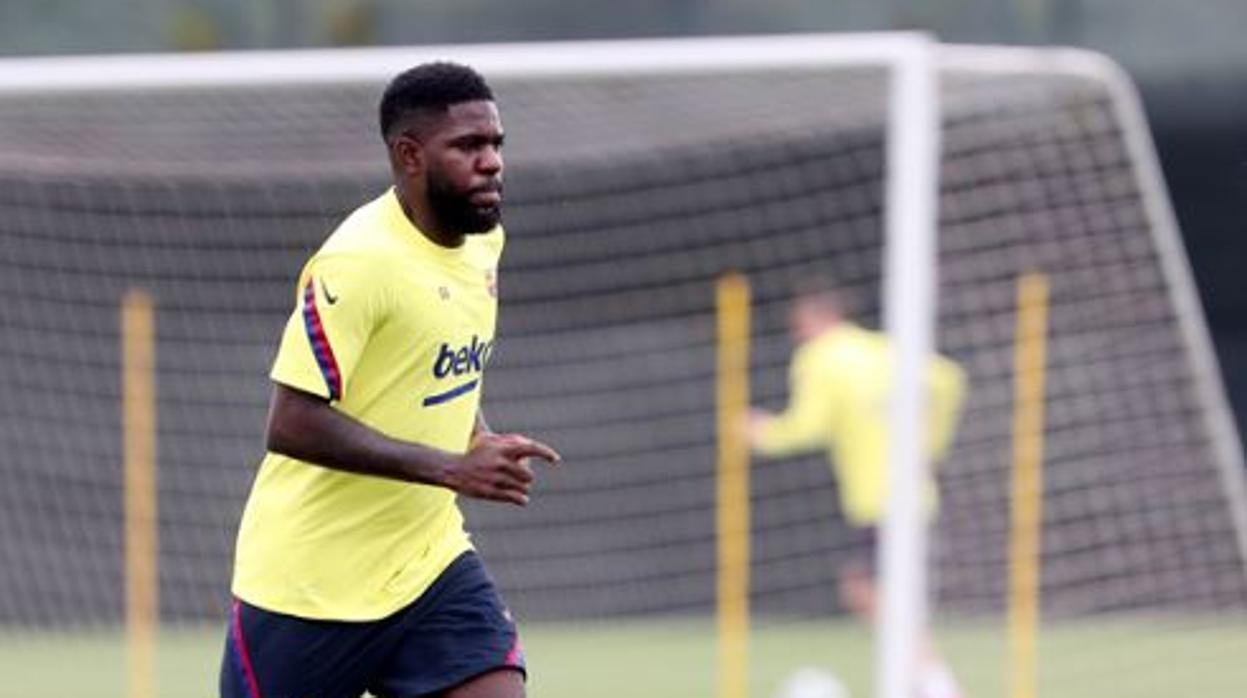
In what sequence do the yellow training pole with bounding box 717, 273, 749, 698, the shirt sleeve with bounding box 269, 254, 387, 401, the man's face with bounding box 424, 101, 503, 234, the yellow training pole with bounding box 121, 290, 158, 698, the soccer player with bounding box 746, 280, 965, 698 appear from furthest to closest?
1. the soccer player with bounding box 746, 280, 965, 698
2. the yellow training pole with bounding box 121, 290, 158, 698
3. the yellow training pole with bounding box 717, 273, 749, 698
4. the man's face with bounding box 424, 101, 503, 234
5. the shirt sleeve with bounding box 269, 254, 387, 401

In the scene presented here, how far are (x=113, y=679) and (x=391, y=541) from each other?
7.89 metres

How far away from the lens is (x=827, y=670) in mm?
13922

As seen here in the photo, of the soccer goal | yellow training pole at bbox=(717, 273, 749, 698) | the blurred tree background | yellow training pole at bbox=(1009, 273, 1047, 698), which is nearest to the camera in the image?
the soccer goal

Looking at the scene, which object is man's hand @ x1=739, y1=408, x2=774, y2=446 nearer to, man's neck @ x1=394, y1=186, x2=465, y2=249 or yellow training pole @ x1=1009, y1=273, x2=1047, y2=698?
yellow training pole @ x1=1009, y1=273, x2=1047, y2=698

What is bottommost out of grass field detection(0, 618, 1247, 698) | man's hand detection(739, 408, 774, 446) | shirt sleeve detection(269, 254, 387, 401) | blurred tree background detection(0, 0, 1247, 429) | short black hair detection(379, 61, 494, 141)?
shirt sleeve detection(269, 254, 387, 401)

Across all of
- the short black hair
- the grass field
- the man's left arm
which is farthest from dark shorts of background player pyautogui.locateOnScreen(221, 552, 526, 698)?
the man's left arm

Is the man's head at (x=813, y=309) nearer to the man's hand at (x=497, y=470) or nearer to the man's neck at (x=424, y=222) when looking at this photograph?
the man's neck at (x=424, y=222)

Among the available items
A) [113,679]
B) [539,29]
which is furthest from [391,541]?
[539,29]

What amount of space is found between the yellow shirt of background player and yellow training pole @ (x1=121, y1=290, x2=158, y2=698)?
22.7 ft

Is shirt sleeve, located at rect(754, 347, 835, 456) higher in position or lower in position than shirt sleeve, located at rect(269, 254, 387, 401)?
higher

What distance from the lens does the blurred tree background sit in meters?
16.4

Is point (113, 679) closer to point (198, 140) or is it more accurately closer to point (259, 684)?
point (198, 140)

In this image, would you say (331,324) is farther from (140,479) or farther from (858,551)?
(858,551)

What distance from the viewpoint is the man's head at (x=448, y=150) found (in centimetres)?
580
